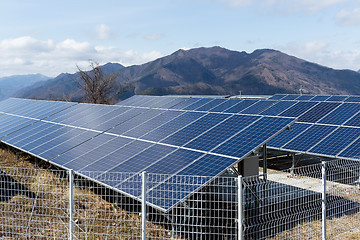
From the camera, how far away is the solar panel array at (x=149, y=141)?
9.74 metres

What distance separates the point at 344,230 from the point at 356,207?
8.33ft

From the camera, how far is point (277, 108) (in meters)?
22.9

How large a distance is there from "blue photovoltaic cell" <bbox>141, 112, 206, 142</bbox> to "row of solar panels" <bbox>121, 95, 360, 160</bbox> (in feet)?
20.3

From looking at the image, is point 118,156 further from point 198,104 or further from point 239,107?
point 198,104

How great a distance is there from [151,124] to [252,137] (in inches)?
219

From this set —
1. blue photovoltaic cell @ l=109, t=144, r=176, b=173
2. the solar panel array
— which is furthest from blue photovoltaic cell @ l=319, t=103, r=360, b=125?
blue photovoltaic cell @ l=109, t=144, r=176, b=173

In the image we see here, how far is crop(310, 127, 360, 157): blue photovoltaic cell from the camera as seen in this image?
51.6ft

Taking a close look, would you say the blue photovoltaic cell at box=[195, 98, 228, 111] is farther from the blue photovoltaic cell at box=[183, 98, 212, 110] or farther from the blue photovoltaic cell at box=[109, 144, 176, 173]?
the blue photovoltaic cell at box=[109, 144, 176, 173]

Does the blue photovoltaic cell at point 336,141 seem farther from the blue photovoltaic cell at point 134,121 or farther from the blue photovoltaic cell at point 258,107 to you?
the blue photovoltaic cell at point 134,121

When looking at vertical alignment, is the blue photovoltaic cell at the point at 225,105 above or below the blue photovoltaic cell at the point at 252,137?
above

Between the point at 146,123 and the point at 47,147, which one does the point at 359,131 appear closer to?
the point at 146,123

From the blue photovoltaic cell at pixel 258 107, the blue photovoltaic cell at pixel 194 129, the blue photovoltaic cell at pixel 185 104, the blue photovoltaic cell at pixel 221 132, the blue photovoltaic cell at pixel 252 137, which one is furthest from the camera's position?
the blue photovoltaic cell at pixel 185 104

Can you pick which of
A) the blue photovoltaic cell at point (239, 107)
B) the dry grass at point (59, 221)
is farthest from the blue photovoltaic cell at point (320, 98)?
the dry grass at point (59, 221)

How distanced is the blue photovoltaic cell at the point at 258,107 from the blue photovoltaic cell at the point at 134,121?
281 inches
